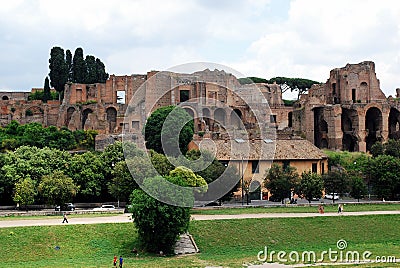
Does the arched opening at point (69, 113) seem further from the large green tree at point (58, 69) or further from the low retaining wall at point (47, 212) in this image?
the low retaining wall at point (47, 212)

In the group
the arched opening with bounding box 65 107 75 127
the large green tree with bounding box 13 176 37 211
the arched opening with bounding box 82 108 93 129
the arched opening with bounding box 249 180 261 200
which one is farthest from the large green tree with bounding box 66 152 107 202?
the arched opening with bounding box 65 107 75 127

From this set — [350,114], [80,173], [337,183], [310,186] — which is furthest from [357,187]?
[350,114]

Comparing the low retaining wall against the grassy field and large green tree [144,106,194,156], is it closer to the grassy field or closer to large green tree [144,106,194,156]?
the grassy field

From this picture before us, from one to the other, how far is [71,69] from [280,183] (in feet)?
140

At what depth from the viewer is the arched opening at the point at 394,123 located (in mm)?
63594

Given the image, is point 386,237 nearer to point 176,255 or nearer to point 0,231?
point 176,255

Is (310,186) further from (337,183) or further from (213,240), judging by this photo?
(213,240)

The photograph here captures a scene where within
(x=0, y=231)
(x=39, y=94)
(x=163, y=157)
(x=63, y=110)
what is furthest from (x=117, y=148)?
(x=39, y=94)

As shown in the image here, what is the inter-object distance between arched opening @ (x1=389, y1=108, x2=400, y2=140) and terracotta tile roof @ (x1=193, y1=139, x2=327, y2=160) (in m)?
16.0

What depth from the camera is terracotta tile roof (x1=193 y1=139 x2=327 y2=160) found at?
156ft

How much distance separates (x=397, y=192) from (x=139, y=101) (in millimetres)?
32314

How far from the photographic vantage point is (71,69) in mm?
74125

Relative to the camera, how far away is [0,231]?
30.0m

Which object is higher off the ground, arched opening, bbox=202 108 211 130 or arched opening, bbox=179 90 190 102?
arched opening, bbox=179 90 190 102
